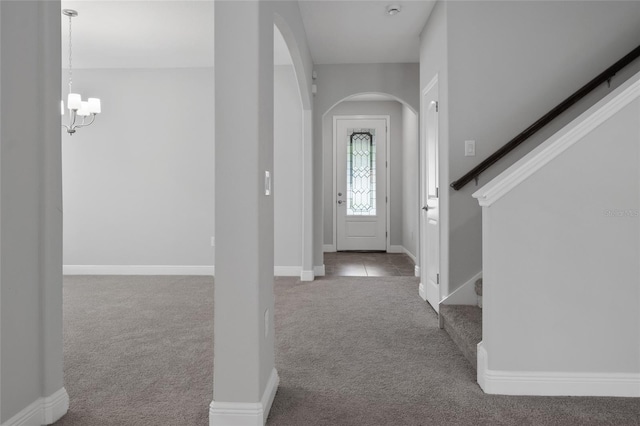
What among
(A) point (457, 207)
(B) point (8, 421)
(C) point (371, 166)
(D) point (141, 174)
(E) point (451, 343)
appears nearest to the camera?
(B) point (8, 421)

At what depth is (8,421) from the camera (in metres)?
1.81

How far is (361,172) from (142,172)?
13.1ft

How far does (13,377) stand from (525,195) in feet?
7.81

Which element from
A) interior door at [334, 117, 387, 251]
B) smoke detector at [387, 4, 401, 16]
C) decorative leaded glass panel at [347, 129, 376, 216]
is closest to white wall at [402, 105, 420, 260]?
interior door at [334, 117, 387, 251]

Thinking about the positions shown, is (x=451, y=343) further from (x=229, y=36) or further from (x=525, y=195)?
(x=229, y=36)

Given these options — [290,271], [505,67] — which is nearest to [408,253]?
[290,271]

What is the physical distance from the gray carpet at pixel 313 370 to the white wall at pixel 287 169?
1421 millimetres

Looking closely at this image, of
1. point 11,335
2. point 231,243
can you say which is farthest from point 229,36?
point 11,335

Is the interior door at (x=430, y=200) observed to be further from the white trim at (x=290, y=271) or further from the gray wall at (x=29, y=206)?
the gray wall at (x=29, y=206)

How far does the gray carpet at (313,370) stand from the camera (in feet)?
6.81

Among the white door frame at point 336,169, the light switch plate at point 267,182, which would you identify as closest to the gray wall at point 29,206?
the light switch plate at point 267,182

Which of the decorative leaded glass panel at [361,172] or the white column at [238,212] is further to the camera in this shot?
the decorative leaded glass panel at [361,172]

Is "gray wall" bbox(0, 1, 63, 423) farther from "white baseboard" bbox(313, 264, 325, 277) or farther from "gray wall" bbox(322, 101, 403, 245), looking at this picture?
"gray wall" bbox(322, 101, 403, 245)

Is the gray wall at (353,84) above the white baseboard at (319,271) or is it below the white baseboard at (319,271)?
above
